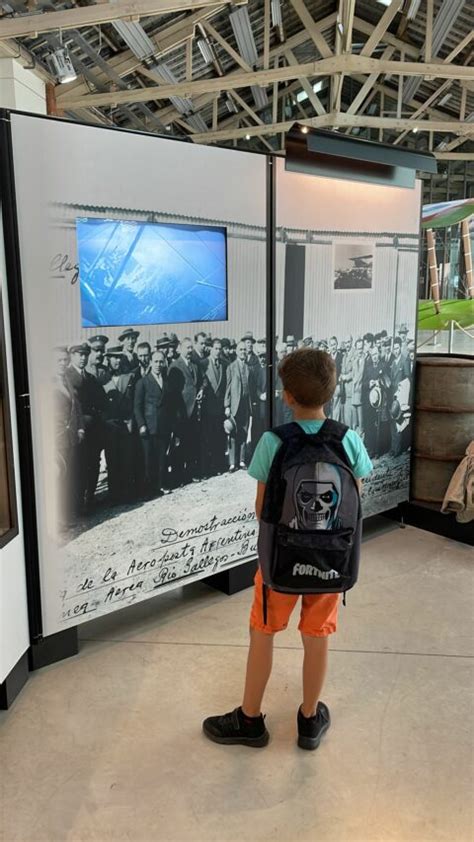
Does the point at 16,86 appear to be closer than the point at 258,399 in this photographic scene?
No

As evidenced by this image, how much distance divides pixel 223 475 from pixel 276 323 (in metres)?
0.87

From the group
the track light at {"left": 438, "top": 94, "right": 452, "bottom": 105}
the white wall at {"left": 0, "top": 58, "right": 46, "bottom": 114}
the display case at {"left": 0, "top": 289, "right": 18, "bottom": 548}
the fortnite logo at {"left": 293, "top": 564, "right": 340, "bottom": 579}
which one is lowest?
the fortnite logo at {"left": 293, "top": 564, "right": 340, "bottom": 579}

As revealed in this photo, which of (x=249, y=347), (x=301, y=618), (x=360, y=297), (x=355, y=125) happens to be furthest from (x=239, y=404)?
(x=355, y=125)

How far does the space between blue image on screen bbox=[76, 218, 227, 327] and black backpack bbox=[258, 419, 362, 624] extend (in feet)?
3.68

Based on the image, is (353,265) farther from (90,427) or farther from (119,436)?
(90,427)

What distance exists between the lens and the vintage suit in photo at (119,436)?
9.32ft

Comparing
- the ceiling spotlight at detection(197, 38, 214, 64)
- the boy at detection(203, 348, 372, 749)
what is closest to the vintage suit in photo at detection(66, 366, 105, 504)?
the boy at detection(203, 348, 372, 749)

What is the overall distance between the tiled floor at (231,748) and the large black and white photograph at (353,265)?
187cm

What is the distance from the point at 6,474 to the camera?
2510 millimetres

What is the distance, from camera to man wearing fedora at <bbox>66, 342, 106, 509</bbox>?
269 centimetres

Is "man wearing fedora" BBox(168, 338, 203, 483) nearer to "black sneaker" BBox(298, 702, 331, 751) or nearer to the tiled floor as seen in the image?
the tiled floor

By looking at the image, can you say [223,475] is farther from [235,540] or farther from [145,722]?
[145,722]

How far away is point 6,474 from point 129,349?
2.50 ft

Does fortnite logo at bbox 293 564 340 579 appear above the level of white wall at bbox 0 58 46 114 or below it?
below
